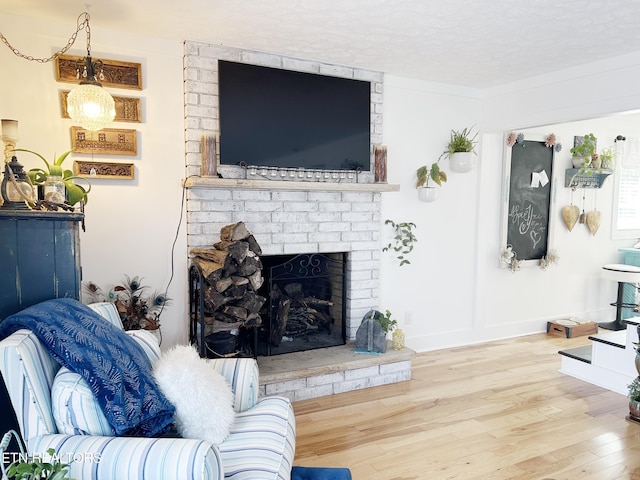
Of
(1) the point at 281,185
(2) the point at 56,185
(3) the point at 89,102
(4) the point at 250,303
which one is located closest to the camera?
(2) the point at 56,185

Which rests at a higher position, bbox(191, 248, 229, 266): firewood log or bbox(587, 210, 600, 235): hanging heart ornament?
bbox(587, 210, 600, 235): hanging heart ornament

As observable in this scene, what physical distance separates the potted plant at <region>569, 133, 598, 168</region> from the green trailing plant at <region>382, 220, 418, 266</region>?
86.5 inches

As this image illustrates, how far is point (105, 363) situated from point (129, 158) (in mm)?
1887

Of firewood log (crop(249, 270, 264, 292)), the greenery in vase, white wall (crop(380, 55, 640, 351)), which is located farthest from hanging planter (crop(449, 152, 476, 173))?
the greenery in vase

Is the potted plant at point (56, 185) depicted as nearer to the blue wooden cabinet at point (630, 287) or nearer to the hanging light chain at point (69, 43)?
the hanging light chain at point (69, 43)

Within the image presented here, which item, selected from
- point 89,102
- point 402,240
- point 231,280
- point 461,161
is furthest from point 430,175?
point 89,102

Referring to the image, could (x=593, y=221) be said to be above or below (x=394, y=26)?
below

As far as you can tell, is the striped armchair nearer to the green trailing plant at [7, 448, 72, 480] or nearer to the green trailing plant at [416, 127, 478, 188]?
the green trailing plant at [7, 448, 72, 480]

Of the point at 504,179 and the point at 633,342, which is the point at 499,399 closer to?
the point at 633,342

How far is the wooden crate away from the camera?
482 centimetres

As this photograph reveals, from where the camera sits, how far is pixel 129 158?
3.06 meters

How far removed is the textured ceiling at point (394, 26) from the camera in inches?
98.9

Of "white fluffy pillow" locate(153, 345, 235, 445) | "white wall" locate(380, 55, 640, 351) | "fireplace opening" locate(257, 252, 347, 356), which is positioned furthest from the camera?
"white wall" locate(380, 55, 640, 351)

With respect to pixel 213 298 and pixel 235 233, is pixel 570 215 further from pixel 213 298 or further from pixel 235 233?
pixel 213 298
